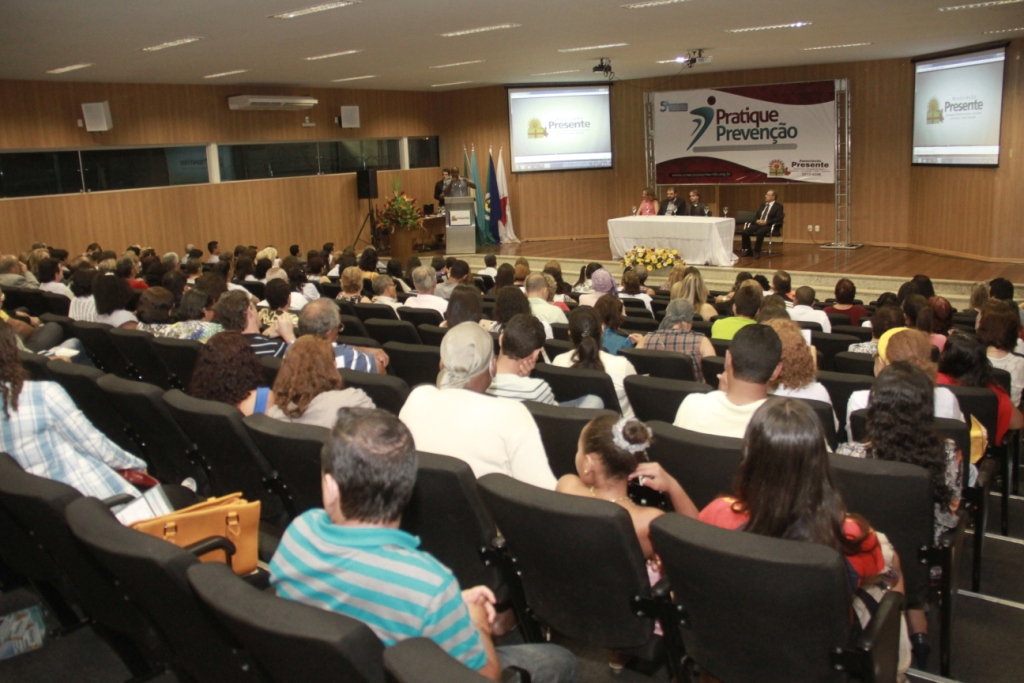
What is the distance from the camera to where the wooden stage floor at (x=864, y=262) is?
1183cm

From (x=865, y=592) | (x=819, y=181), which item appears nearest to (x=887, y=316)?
(x=865, y=592)

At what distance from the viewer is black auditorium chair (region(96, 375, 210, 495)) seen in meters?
3.59

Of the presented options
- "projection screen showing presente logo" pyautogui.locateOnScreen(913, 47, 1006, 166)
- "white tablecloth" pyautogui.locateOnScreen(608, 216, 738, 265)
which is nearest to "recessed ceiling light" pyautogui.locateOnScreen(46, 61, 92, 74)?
"white tablecloth" pyautogui.locateOnScreen(608, 216, 738, 265)

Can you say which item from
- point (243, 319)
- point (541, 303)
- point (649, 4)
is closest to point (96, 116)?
point (649, 4)

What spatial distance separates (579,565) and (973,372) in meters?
2.78

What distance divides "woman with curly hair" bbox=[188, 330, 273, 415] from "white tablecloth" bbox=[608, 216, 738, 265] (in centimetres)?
1074

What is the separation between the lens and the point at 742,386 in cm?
330

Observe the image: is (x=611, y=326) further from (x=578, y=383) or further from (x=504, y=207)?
(x=504, y=207)

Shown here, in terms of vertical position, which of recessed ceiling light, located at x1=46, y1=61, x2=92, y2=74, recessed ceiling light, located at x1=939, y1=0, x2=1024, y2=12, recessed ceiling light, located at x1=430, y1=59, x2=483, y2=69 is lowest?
recessed ceiling light, located at x1=939, y1=0, x2=1024, y2=12

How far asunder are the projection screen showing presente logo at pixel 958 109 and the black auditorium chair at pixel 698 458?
37.3 ft

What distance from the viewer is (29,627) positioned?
299 centimetres

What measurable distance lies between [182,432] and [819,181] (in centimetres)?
1388

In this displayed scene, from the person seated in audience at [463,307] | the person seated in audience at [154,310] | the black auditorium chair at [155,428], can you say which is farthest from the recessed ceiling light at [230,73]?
the black auditorium chair at [155,428]

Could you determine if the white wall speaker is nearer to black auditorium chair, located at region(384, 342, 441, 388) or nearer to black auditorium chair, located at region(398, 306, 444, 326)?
black auditorium chair, located at region(398, 306, 444, 326)
